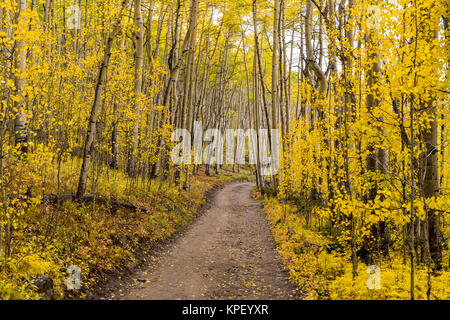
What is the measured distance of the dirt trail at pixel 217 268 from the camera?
573 centimetres

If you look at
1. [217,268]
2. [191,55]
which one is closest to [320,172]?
[217,268]

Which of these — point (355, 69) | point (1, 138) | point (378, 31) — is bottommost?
point (1, 138)

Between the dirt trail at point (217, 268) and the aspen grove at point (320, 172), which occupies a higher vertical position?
the aspen grove at point (320, 172)

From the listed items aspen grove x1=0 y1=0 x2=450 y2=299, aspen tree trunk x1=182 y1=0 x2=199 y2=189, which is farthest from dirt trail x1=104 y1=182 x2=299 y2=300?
aspen tree trunk x1=182 y1=0 x2=199 y2=189

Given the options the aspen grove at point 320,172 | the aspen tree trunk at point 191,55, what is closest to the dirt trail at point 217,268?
the aspen grove at point 320,172

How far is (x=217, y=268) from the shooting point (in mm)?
7164

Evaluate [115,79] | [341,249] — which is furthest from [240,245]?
[115,79]

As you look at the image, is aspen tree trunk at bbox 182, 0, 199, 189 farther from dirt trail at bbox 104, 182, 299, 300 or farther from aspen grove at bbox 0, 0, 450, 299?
dirt trail at bbox 104, 182, 299, 300

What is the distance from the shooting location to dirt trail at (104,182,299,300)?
5.73 m

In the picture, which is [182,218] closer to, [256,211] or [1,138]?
[256,211]

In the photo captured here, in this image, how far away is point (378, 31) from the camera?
482 cm

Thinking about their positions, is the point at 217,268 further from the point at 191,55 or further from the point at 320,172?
the point at 191,55

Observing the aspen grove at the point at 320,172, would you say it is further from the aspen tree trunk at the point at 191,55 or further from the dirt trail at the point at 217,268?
the dirt trail at the point at 217,268

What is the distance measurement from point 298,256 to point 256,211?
704cm
